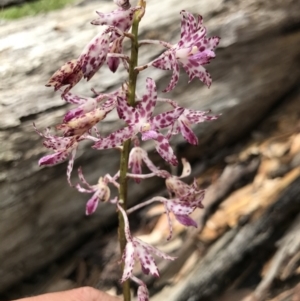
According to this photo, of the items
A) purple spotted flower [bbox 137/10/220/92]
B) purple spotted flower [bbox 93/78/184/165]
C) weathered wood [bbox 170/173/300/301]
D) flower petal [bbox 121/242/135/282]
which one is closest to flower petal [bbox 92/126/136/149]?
purple spotted flower [bbox 93/78/184/165]

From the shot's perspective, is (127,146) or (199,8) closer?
(127,146)

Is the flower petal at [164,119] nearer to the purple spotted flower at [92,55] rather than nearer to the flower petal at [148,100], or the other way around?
the flower petal at [148,100]

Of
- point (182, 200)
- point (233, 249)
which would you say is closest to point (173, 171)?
point (233, 249)

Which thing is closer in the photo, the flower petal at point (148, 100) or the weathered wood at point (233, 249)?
the flower petal at point (148, 100)

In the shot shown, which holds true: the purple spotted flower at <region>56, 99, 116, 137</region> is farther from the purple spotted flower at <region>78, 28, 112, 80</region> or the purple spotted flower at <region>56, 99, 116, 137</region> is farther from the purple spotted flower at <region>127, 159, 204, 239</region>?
the purple spotted flower at <region>127, 159, 204, 239</region>

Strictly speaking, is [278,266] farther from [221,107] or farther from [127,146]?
[127,146]

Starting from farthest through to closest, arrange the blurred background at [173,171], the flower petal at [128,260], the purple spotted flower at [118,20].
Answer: the blurred background at [173,171]
the flower petal at [128,260]
the purple spotted flower at [118,20]

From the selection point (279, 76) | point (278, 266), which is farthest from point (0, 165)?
point (279, 76)

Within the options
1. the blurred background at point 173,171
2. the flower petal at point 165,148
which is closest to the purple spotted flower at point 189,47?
the flower petal at point 165,148

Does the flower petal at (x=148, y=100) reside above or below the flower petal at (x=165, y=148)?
above
